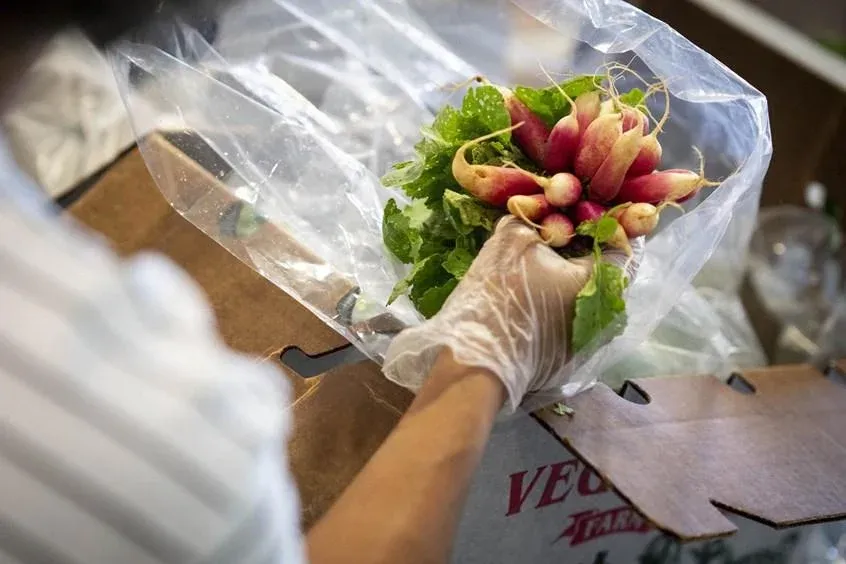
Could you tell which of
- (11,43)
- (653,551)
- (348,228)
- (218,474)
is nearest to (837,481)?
(653,551)

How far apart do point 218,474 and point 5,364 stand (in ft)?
0.26

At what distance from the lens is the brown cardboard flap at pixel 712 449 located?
60 centimetres

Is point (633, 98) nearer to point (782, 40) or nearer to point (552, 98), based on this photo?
point (552, 98)

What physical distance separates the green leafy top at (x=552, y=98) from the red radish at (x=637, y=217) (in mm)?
99

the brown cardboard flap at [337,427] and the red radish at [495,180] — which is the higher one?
the red radish at [495,180]

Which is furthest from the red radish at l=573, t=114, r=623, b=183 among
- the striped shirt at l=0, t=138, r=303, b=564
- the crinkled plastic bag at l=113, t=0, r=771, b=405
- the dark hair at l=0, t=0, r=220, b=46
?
the dark hair at l=0, t=0, r=220, b=46

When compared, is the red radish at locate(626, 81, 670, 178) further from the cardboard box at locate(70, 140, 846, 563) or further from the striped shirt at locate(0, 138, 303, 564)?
the striped shirt at locate(0, 138, 303, 564)

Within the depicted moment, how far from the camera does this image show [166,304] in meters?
0.30

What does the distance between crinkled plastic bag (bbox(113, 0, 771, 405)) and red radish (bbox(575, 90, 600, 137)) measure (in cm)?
11

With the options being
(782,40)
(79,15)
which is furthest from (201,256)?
(782,40)

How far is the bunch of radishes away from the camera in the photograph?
2.00 ft

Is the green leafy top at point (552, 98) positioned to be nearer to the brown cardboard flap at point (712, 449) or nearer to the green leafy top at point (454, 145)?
the green leafy top at point (454, 145)

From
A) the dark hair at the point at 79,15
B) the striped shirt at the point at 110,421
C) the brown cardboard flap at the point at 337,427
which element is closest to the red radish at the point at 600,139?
the brown cardboard flap at the point at 337,427

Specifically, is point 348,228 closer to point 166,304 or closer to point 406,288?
point 406,288
